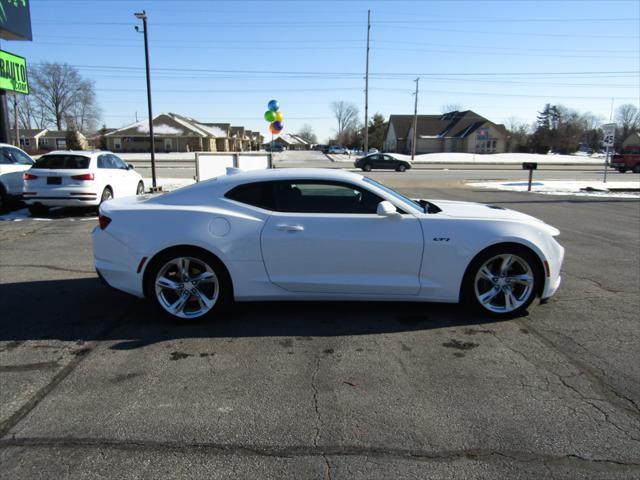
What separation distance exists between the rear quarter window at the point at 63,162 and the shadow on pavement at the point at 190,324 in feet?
19.9

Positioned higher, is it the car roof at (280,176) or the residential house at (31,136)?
the residential house at (31,136)

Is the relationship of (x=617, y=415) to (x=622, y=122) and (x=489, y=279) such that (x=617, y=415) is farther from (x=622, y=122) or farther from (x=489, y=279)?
(x=622, y=122)

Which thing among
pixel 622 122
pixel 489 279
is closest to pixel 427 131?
pixel 622 122

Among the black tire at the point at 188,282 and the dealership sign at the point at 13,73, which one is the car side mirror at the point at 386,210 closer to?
the black tire at the point at 188,282

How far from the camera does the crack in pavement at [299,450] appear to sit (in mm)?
2520

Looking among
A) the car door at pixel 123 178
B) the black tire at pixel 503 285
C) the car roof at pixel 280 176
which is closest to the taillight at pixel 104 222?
the car roof at pixel 280 176

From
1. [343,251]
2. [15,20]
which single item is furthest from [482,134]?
[343,251]

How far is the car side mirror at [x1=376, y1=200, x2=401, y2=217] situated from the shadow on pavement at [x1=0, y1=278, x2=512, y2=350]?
105 cm

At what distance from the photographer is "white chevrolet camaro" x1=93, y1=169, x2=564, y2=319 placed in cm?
428

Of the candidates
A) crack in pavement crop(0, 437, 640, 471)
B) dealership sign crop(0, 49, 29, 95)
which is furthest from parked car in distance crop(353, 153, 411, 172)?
crack in pavement crop(0, 437, 640, 471)

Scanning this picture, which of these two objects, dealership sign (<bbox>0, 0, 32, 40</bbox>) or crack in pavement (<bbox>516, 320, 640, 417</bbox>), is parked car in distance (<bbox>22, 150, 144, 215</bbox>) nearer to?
dealership sign (<bbox>0, 0, 32, 40</bbox>)

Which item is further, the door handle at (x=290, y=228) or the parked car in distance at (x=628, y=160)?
the parked car in distance at (x=628, y=160)

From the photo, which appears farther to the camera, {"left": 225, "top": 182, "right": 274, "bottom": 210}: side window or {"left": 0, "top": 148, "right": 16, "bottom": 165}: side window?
{"left": 0, "top": 148, "right": 16, "bottom": 165}: side window

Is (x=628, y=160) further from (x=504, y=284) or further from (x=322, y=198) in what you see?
(x=322, y=198)
